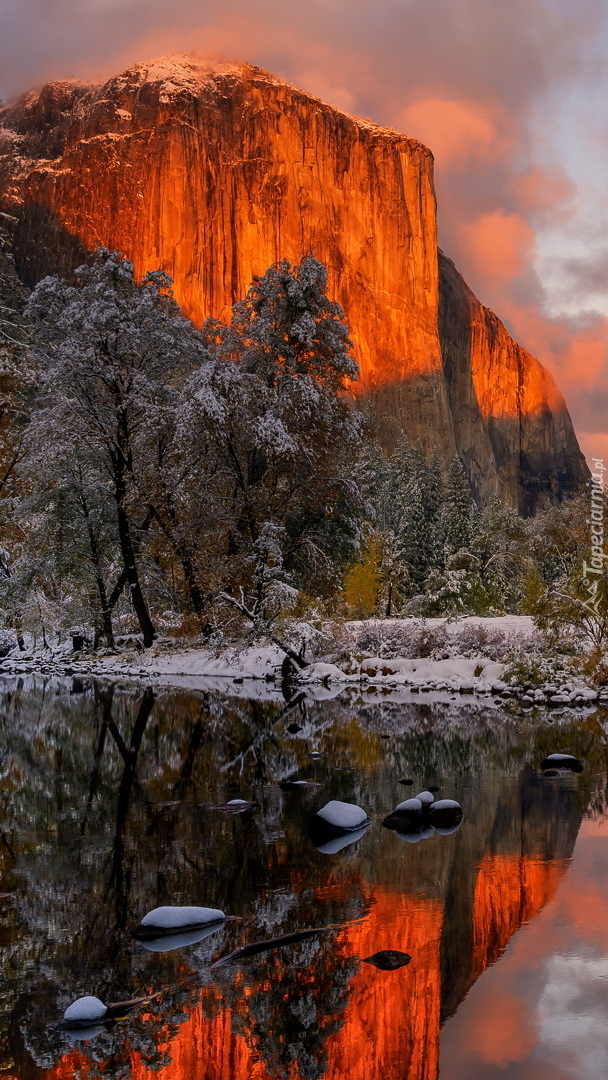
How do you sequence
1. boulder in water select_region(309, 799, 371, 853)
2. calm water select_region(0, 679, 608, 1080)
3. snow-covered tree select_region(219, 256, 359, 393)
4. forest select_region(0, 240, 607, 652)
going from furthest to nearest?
snow-covered tree select_region(219, 256, 359, 393)
forest select_region(0, 240, 607, 652)
boulder in water select_region(309, 799, 371, 853)
calm water select_region(0, 679, 608, 1080)

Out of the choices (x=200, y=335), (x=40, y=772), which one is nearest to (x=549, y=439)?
(x=200, y=335)

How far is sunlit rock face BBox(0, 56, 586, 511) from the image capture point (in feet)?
407

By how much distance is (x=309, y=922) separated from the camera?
17.4 ft

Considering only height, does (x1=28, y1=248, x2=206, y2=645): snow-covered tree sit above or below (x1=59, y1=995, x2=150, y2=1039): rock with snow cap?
above

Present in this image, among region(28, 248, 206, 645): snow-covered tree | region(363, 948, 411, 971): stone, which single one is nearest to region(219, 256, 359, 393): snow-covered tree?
region(28, 248, 206, 645): snow-covered tree

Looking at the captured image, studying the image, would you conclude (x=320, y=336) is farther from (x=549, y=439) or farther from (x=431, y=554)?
(x=549, y=439)

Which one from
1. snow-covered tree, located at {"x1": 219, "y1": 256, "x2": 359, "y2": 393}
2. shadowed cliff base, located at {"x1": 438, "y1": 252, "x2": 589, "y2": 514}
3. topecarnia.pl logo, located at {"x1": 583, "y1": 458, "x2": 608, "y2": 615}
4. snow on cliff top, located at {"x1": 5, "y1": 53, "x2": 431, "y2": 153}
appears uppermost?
snow on cliff top, located at {"x1": 5, "y1": 53, "x2": 431, "y2": 153}

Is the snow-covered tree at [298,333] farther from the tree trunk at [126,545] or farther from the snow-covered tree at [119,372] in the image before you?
the tree trunk at [126,545]

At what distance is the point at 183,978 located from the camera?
15.0ft

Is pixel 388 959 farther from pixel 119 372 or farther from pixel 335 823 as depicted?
pixel 119 372

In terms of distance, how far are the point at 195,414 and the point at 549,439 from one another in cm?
16828

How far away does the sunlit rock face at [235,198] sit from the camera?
123938mm

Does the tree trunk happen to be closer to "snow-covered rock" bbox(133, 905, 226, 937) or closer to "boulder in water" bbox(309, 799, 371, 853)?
"boulder in water" bbox(309, 799, 371, 853)

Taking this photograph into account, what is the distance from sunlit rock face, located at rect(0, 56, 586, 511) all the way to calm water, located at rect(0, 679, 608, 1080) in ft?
366
